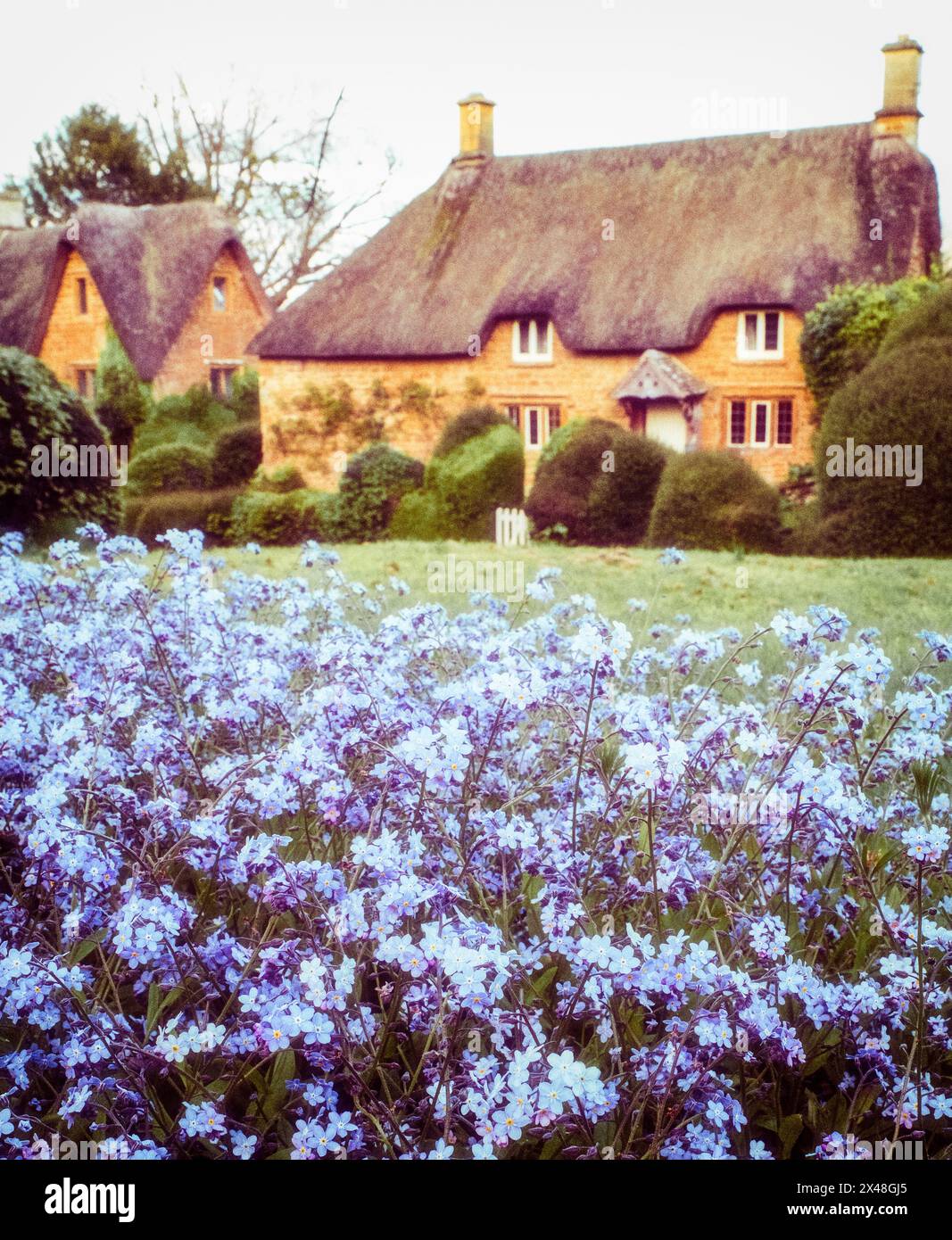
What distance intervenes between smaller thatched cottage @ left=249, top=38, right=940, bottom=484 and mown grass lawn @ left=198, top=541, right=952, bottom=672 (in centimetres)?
1066

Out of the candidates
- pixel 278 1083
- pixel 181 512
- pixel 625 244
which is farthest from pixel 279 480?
pixel 278 1083

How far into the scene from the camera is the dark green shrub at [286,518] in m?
21.6

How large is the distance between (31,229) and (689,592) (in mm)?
19022

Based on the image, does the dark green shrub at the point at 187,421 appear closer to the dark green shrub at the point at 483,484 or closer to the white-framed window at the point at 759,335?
the dark green shrub at the point at 483,484

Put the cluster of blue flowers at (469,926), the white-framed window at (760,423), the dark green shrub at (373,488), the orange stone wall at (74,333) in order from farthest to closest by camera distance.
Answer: the orange stone wall at (74,333)
the white-framed window at (760,423)
the dark green shrub at (373,488)
the cluster of blue flowers at (469,926)

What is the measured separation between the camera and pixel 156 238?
25.9 metres

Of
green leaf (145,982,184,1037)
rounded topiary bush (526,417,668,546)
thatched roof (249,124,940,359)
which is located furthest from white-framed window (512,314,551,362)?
green leaf (145,982,184,1037)

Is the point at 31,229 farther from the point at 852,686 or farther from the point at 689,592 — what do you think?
the point at 852,686

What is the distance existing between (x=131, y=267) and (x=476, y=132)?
28.2 feet

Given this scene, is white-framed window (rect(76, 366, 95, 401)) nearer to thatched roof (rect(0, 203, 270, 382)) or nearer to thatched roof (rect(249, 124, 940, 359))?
thatched roof (rect(0, 203, 270, 382))

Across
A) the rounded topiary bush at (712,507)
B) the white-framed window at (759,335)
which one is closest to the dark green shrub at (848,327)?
the white-framed window at (759,335)

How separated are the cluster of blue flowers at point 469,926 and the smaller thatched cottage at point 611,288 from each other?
2071cm

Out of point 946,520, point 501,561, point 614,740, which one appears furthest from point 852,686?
point 946,520

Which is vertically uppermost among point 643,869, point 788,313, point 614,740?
point 788,313
